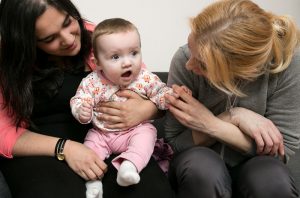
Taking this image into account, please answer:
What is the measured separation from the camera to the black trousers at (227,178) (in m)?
1.07

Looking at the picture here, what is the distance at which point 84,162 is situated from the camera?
3.89ft

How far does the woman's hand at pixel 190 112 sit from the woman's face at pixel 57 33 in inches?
15.1

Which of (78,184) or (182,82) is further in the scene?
(182,82)

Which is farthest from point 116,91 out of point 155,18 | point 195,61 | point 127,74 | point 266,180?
point 155,18

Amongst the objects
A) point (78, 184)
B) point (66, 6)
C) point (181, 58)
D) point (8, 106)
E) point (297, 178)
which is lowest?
point (297, 178)

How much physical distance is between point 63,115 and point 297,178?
91cm

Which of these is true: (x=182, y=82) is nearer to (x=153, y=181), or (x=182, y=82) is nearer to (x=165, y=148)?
(x=165, y=148)

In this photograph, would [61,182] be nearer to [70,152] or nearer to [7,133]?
[70,152]

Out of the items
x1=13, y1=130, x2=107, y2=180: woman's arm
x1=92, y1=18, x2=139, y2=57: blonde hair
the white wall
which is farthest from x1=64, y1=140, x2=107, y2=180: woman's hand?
the white wall

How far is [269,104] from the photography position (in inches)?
49.9

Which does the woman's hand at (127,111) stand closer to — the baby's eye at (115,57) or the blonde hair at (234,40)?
the baby's eye at (115,57)

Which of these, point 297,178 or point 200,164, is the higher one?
point 200,164

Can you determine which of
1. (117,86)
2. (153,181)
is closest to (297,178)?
(153,181)

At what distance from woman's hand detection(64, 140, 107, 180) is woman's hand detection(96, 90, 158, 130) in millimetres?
126
